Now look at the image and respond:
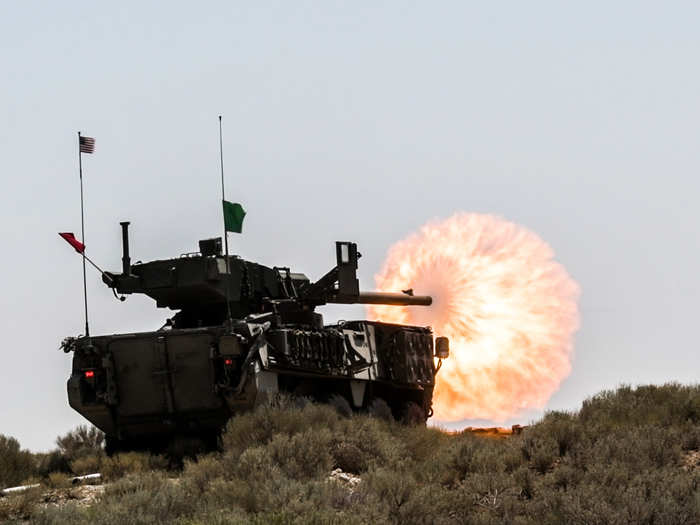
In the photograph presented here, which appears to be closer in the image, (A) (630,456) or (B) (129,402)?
(A) (630,456)

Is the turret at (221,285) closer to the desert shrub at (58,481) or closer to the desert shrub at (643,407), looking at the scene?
the desert shrub at (58,481)

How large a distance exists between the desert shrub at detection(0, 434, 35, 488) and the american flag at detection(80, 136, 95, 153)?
538 centimetres

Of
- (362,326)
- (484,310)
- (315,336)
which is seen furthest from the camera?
(484,310)

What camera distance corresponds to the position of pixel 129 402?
2906 cm

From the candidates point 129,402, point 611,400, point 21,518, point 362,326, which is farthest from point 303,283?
point 21,518

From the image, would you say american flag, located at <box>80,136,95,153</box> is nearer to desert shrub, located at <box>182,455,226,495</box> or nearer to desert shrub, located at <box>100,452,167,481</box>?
desert shrub, located at <box>100,452,167,481</box>

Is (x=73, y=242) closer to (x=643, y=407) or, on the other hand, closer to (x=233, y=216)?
(x=233, y=216)

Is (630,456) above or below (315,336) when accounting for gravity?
below

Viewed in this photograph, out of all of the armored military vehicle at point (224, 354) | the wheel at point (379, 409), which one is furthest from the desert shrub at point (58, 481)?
the wheel at point (379, 409)

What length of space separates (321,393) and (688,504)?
12.4 metres

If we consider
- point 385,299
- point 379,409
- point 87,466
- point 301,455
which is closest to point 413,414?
point 379,409

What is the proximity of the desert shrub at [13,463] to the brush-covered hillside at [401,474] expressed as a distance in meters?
0.03

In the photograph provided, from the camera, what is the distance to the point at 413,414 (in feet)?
114

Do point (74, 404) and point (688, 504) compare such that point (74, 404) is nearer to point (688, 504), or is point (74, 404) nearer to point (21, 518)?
point (21, 518)
